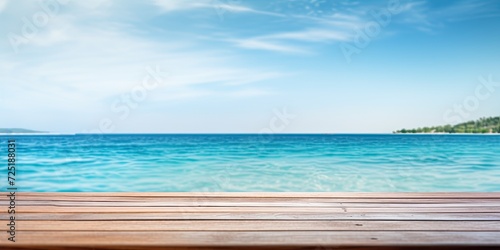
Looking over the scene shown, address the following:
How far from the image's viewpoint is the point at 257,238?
1.32 m

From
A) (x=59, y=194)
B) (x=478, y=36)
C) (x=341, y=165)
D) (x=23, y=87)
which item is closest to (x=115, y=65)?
(x=23, y=87)

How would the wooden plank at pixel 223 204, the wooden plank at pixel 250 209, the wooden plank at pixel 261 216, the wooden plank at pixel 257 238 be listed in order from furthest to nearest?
the wooden plank at pixel 223 204, the wooden plank at pixel 250 209, the wooden plank at pixel 261 216, the wooden plank at pixel 257 238

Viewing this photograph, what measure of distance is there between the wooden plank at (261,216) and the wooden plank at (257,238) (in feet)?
0.68

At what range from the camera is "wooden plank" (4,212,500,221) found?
5.22 ft

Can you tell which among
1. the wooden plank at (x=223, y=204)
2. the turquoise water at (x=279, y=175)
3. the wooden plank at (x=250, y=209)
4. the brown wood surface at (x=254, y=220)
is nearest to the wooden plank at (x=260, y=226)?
the brown wood surface at (x=254, y=220)

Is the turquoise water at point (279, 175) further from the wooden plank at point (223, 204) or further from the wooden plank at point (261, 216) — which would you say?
the wooden plank at point (261, 216)

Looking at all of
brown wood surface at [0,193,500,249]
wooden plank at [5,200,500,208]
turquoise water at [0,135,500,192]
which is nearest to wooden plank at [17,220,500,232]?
brown wood surface at [0,193,500,249]

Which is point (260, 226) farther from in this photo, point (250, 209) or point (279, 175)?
point (279, 175)

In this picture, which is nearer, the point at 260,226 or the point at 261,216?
the point at 260,226

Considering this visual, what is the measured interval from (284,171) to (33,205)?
758 cm

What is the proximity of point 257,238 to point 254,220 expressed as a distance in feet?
0.78

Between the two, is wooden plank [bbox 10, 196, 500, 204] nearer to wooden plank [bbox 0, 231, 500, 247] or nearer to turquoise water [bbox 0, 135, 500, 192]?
wooden plank [bbox 0, 231, 500, 247]

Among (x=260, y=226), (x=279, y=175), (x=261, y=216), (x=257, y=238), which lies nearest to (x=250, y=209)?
(x=261, y=216)

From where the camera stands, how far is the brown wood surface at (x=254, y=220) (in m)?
1.29
